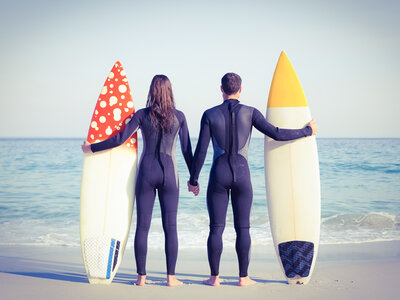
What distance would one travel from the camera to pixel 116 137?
324cm

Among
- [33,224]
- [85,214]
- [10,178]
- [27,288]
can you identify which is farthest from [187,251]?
[10,178]

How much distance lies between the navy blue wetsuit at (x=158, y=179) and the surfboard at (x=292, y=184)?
2.36ft

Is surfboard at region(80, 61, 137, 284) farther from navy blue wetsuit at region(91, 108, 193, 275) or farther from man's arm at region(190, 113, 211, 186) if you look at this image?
man's arm at region(190, 113, 211, 186)

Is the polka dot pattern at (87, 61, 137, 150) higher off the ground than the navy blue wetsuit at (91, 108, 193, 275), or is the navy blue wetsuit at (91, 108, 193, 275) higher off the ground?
the polka dot pattern at (87, 61, 137, 150)

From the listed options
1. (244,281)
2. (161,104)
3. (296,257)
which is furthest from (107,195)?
(296,257)

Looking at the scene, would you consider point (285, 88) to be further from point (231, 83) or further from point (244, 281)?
point (244, 281)

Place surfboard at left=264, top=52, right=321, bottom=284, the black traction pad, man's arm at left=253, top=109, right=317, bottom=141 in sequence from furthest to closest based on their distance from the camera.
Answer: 1. surfboard at left=264, top=52, right=321, bottom=284
2. the black traction pad
3. man's arm at left=253, top=109, right=317, bottom=141

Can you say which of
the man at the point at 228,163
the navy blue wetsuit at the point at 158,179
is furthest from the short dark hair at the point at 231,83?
the navy blue wetsuit at the point at 158,179

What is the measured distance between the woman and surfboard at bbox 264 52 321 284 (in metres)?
0.70

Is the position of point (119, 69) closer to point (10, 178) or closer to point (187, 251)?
point (187, 251)

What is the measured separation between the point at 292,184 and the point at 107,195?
140 cm

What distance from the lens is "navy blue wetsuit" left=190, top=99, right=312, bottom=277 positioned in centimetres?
310

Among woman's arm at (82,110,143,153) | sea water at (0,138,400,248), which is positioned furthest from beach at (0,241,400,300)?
woman's arm at (82,110,143,153)

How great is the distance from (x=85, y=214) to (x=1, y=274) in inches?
35.7
